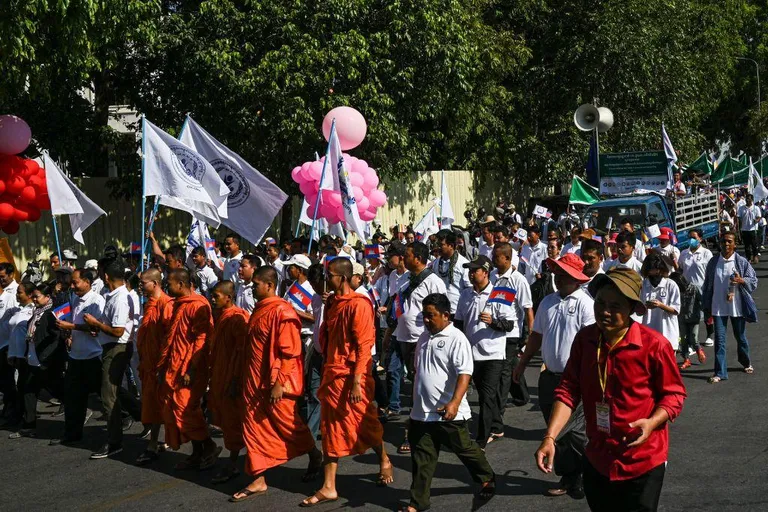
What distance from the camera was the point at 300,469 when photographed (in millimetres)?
8438

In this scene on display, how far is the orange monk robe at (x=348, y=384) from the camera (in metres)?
7.45

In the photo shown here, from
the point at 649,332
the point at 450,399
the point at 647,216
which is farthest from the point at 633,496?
the point at 647,216

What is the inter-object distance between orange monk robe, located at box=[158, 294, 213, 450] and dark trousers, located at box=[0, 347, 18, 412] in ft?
9.84

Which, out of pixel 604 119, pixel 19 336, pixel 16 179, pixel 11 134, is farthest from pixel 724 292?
pixel 604 119

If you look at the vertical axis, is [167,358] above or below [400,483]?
above

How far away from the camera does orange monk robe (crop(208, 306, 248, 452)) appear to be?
26.5ft

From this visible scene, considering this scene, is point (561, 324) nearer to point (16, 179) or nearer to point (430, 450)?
point (430, 450)

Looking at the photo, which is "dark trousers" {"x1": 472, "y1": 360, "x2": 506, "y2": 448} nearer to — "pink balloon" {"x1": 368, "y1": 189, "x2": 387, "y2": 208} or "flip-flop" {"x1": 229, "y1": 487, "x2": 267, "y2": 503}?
"flip-flop" {"x1": 229, "y1": 487, "x2": 267, "y2": 503}

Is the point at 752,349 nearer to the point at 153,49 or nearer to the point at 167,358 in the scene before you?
the point at 167,358

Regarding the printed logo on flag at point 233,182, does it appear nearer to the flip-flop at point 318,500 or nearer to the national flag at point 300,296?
the national flag at point 300,296

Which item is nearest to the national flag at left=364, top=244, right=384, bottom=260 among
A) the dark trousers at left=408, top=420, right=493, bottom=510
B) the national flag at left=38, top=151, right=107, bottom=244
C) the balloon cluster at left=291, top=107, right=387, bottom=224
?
the balloon cluster at left=291, top=107, right=387, bottom=224

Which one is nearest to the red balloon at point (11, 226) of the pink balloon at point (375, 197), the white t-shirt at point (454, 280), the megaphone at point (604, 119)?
the pink balloon at point (375, 197)

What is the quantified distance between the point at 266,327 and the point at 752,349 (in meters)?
7.95

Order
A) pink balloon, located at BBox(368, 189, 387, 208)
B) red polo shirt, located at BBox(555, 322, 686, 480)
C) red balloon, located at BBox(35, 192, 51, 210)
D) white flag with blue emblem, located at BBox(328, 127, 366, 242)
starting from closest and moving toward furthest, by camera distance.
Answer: red polo shirt, located at BBox(555, 322, 686, 480) → white flag with blue emblem, located at BBox(328, 127, 366, 242) → red balloon, located at BBox(35, 192, 51, 210) → pink balloon, located at BBox(368, 189, 387, 208)
